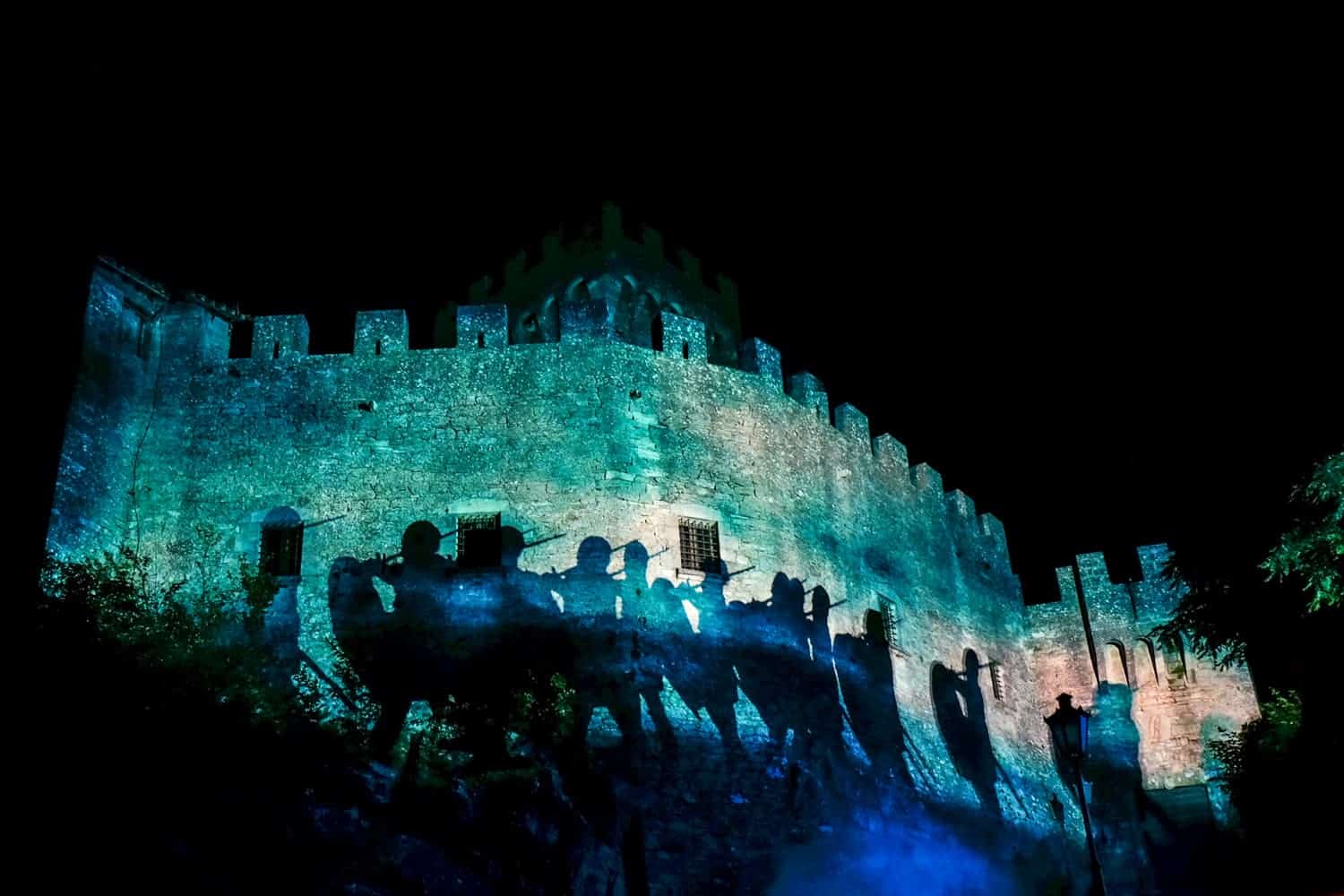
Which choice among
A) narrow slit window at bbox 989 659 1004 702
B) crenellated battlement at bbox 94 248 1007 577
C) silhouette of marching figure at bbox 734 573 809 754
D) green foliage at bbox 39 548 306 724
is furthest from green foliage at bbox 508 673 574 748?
narrow slit window at bbox 989 659 1004 702

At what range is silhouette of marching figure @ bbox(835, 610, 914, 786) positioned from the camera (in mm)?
23344

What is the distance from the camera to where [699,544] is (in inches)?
900

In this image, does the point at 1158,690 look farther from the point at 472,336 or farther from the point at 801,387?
the point at 472,336

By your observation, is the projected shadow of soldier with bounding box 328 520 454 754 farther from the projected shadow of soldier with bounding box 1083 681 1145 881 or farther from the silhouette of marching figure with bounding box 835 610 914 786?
the projected shadow of soldier with bounding box 1083 681 1145 881

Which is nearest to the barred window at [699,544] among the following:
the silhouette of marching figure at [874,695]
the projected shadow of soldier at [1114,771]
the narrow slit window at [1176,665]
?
the silhouette of marching figure at [874,695]

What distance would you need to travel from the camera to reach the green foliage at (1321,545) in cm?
1602

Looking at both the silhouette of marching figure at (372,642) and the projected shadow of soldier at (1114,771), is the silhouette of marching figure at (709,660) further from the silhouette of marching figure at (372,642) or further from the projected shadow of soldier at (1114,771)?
the projected shadow of soldier at (1114,771)

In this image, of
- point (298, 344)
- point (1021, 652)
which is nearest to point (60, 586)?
point (298, 344)

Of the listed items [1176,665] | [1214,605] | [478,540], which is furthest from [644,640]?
[1176,665]

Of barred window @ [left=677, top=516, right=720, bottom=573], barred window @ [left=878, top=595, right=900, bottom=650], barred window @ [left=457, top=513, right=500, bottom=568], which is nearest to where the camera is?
barred window @ [left=457, top=513, right=500, bottom=568]

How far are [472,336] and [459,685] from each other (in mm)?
6244

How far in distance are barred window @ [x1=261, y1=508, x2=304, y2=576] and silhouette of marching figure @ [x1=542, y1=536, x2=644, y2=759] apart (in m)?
3.97

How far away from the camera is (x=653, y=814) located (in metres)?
18.9

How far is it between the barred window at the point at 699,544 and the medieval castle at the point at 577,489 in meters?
0.04
